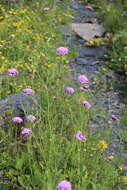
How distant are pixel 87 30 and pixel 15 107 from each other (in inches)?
135

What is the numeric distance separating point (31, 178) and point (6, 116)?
71 cm

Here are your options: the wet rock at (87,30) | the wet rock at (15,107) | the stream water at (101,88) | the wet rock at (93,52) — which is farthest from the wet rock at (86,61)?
the wet rock at (15,107)

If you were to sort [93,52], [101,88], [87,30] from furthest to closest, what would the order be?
[87,30] < [93,52] < [101,88]

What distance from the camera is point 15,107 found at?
10.5ft

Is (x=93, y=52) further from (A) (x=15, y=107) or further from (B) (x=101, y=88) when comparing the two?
(A) (x=15, y=107)

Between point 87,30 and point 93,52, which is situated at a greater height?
point 87,30

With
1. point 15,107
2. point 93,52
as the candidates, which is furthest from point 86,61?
point 15,107

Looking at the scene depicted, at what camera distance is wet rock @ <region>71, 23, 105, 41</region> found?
6127 millimetres

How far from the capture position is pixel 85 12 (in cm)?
741

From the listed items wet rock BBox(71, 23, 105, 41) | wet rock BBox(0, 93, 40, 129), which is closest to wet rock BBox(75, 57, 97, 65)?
wet rock BBox(71, 23, 105, 41)

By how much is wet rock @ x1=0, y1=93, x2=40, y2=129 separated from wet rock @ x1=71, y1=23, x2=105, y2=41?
3.02 meters

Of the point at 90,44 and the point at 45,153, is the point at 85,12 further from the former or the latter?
the point at 45,153

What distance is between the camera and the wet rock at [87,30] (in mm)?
6127

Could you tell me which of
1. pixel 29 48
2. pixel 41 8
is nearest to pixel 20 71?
pixel 29 48
